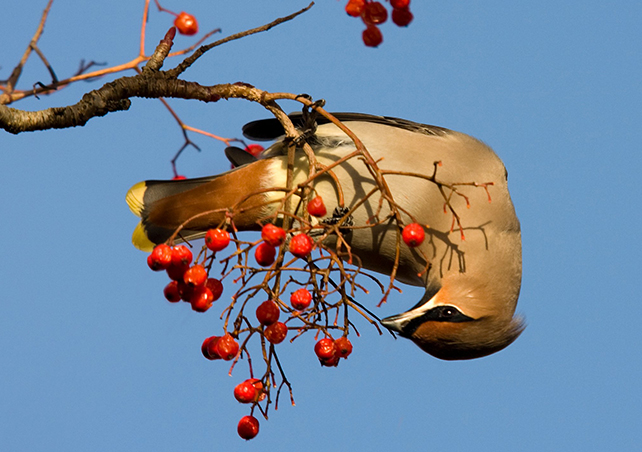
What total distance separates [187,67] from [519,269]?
1.54 m

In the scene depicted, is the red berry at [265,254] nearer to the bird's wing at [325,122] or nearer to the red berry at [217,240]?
the red berry at [217,240]

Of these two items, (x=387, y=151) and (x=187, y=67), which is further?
(x=387, y=151)

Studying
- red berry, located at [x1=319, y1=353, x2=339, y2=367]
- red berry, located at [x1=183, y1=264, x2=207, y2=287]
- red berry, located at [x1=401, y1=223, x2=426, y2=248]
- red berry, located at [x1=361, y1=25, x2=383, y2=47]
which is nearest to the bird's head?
red berry, located at [x1=319, y1=353, x2=339, y2=367]

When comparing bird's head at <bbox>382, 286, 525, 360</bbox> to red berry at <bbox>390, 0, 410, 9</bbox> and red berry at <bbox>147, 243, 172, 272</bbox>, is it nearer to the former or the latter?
red berry at <bbox>147, 243, 172, 272</bbox>

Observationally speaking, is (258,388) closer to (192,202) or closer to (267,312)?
(267,312)

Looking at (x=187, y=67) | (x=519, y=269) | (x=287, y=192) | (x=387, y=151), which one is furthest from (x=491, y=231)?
(x=187, y=67)

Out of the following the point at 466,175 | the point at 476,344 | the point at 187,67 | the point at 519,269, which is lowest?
the point at 476,344

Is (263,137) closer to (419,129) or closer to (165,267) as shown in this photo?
(419,129)

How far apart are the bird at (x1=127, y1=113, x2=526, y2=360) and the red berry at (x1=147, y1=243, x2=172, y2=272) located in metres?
0.60

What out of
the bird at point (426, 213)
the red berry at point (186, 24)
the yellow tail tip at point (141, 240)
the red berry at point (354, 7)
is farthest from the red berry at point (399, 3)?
the yellow tail tip at point (141, 240)

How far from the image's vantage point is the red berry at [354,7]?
9.80 feet

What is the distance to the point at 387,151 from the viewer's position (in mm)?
3344

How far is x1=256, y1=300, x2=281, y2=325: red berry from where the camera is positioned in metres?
2.46

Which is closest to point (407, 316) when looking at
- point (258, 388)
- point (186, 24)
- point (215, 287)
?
point (258, 388)
